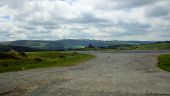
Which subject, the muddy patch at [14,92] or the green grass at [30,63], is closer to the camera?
the muddy patch at [14,92]

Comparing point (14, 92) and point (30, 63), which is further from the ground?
point (14, 92)

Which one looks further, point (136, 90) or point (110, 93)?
point (136, 90)

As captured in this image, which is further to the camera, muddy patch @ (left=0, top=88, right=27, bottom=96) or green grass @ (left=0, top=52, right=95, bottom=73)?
green grass @ (left=0, top=52, right=95, bottom=73)

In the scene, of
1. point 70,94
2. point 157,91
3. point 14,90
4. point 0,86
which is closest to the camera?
point 70,94

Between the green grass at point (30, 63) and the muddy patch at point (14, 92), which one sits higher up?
the muddy patch at point (14, 92)

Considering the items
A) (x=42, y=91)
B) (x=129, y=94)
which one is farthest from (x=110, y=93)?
(x=42, y=91)

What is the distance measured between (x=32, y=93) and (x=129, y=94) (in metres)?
5.37

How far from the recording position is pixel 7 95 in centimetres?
1612

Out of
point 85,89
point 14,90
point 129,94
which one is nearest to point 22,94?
point 14,90

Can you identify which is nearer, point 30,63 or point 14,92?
point 14,92

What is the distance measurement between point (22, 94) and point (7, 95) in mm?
813

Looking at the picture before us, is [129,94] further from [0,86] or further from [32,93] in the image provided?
[0,86]

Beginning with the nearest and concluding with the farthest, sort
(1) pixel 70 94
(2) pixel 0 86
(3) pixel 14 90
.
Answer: (1) pixel 70 94, (3) pixel 14 90, (2) pixel 0 86

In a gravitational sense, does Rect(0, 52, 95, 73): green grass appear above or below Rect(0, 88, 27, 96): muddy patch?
below
